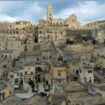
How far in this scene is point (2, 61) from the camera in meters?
54.8

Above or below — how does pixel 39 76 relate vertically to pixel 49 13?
below

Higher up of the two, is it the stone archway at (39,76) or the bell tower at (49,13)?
the bell tower at (49,13)

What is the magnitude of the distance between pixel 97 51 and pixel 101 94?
2891cm

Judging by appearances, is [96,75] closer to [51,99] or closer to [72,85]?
[72,85]

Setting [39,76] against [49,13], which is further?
[49,13]

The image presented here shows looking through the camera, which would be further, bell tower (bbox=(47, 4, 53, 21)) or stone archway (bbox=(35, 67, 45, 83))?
bell tower (bbox=(47, 4, 53, 21))

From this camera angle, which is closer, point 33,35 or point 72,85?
point 72,85

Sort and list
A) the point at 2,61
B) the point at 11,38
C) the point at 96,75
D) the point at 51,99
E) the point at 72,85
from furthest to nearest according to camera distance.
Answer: the point at 11,38, the point at 2,61, the point at 96,75, the point at 72,85, the point at 51,99

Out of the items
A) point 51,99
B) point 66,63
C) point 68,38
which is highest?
point 68,38

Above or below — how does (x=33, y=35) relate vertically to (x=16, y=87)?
above

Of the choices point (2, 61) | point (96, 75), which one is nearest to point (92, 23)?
point (2, 61)

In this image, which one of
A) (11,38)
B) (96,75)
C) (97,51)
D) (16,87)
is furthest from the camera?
(11,38)

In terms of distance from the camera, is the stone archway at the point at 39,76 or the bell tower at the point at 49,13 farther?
the bell tower at the point at 49,13

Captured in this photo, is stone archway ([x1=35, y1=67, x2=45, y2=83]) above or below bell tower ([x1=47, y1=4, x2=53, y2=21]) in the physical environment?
below
